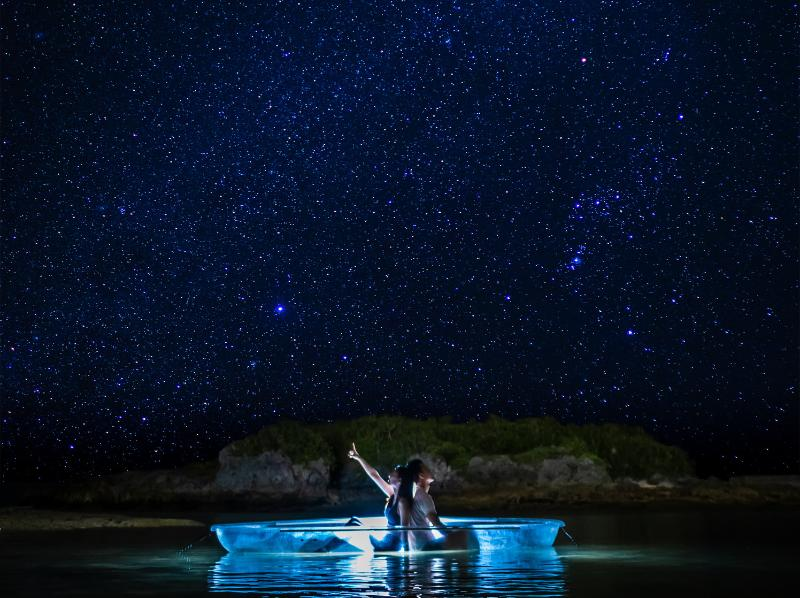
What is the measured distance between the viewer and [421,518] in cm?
2397

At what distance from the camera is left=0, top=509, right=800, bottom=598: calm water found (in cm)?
1652

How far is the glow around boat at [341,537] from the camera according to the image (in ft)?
74.4

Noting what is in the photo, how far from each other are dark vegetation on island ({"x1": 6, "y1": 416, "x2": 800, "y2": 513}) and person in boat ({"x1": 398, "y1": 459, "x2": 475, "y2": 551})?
33591mm

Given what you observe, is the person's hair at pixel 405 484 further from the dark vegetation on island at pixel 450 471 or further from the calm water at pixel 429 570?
the dark vegetation on island at pixel 450 471

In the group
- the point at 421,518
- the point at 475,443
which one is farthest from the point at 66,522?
the point at 475,443

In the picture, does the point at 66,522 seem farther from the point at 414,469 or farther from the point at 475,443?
the point at 475,443

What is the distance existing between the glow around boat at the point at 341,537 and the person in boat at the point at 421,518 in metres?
0.13

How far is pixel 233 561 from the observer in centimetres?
2230

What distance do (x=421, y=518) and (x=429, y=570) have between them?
188 inches

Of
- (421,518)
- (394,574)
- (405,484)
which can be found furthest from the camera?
(405,484)

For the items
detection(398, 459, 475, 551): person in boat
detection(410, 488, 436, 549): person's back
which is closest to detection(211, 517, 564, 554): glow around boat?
detection(398, 459, 475, 551): person in boat

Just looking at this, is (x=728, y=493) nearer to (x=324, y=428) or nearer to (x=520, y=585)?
(x=324, y=428)

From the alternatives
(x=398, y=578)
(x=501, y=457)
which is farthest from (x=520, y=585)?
(x=501, y=457)

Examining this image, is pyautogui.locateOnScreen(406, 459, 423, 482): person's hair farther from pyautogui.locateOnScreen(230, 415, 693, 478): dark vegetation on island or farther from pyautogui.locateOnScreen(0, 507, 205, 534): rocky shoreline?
pyautogui.locateOnScreen(230, 415, 693, 478): dark vegetation on island
